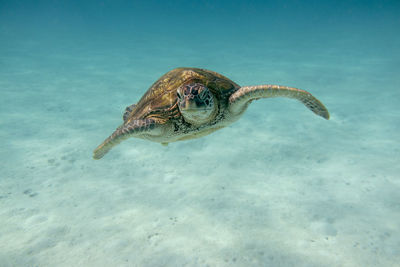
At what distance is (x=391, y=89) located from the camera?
1267 centimetres

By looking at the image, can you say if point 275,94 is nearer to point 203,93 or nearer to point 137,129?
point 203,93

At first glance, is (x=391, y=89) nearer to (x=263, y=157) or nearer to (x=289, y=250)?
(x=263, y=157)

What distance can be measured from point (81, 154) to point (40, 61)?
1812 cm

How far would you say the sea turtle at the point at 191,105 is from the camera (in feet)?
10.3

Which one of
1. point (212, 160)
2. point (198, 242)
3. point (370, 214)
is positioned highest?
point (212, 160)

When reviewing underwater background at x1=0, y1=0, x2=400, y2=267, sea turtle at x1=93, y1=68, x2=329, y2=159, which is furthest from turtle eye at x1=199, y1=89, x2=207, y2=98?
underwater background at x1=0, y1=0, x2=400, y2=267

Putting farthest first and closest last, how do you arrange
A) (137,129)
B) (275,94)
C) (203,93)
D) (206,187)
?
(206,187), (275,94), (137,129), (203,93)

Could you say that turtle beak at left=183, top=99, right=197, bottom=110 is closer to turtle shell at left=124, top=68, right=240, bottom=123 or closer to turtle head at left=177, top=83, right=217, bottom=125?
turtle head at left=177, top=83, right=217, bottom=125

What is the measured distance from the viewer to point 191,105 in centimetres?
298

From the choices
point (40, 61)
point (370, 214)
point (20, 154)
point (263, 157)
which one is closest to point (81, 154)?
point (20, 154)

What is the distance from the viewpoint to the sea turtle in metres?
3.13

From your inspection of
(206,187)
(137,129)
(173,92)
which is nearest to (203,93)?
(173,92)

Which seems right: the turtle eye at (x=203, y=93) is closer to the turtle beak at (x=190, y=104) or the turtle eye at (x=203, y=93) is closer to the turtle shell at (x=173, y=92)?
the turtle beak at (x=190, y=104)

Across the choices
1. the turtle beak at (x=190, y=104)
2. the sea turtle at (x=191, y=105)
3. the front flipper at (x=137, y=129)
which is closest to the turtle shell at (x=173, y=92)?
the sea turtle at (x=191, y=105)
